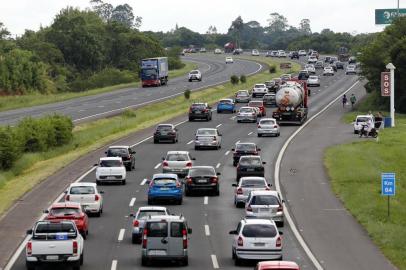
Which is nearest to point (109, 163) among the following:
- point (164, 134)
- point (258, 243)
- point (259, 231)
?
point (164, 134)

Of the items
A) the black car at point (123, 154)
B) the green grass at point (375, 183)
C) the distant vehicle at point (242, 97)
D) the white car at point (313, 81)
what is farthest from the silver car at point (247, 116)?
the white car at point (313, 81)

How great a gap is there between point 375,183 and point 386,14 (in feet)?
→ 229

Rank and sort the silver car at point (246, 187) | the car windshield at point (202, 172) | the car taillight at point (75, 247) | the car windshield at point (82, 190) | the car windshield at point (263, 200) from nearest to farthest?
1. the car taillight at point (75, 247)
2. the car windshield at point (263, 200)
3. the car windshield at point (82, 190)
4. the silver car at point (246, 187)
5. the car windshield at point (202, 172)

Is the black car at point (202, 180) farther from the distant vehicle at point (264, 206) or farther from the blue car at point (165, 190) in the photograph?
the distant vehicle at point (264, 206)

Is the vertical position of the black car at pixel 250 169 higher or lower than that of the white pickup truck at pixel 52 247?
lower

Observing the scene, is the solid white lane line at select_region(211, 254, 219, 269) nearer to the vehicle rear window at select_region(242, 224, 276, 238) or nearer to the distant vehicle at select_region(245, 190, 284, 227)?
the vehicle rear window at select_region(242, 224, 276, 238)

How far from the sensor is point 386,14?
11875 cm

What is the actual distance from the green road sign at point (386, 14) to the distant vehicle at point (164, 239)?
91.4m

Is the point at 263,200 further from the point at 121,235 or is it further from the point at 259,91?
the point at 259,91

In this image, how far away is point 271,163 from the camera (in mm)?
60844

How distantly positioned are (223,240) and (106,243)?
172 inches

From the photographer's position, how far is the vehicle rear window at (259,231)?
98.8 feet

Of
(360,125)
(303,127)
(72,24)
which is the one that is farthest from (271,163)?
(72,24)

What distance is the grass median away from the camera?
2093 inches
